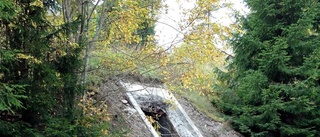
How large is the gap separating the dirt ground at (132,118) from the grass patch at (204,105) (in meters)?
0.18

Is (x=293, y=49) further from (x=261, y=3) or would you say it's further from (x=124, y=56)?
(x=124, y=56)

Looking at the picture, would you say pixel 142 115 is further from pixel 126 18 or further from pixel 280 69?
pixel 280 69

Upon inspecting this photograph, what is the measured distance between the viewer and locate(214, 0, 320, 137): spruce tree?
21.5ft

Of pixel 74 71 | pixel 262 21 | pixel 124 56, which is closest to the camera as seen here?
pixel 74 71

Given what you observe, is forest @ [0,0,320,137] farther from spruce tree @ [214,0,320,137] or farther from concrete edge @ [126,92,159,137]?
concrete edge @ [126,92,159,137]

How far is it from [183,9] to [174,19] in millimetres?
227

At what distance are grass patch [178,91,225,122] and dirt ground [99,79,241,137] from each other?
0.58ft

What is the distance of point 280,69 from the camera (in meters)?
6.91

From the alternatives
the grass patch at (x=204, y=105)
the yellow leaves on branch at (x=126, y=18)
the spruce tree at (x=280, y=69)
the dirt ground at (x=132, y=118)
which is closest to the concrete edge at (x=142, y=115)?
the dirt ground at (x=132, y=118)

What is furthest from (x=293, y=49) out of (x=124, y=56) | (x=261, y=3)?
(x=124, y=56)

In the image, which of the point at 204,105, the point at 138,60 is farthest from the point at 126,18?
the point at 204,105

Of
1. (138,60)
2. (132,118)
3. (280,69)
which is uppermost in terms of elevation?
(138,60)

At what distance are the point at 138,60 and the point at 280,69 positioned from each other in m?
3.70

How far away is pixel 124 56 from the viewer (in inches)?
219
